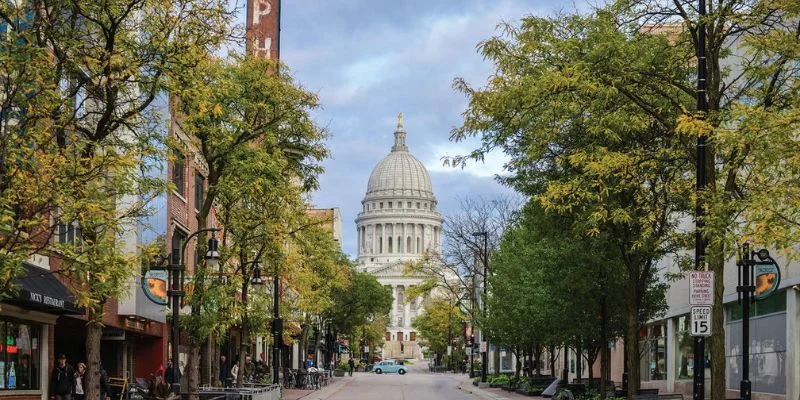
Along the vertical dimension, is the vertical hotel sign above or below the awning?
above

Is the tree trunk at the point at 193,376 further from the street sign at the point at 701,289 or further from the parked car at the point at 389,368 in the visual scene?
the parked car at the point at 389,368

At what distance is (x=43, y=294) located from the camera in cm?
2292

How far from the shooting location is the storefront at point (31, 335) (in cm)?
2306

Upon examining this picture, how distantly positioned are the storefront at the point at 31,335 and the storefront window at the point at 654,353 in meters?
32.3

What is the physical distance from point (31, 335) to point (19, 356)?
0.93 meters

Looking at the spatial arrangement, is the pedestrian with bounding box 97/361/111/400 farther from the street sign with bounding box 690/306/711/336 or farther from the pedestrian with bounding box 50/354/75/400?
the street sign with bounding box 690/306/711/336

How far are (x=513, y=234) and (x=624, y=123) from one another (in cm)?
3433

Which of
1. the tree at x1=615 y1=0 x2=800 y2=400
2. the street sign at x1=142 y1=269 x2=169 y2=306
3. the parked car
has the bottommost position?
the parked car

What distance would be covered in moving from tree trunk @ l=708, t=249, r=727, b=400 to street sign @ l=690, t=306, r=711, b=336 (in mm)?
911

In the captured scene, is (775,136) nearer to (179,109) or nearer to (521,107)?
(521,107)

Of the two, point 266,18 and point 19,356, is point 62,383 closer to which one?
point 19,356

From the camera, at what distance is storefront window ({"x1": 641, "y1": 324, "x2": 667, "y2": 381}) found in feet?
171

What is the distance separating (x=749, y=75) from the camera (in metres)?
17.4

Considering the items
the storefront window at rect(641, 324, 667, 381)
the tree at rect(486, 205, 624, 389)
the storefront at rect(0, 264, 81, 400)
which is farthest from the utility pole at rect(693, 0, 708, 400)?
the storefront window at rect(641, 324, 667, 381)
